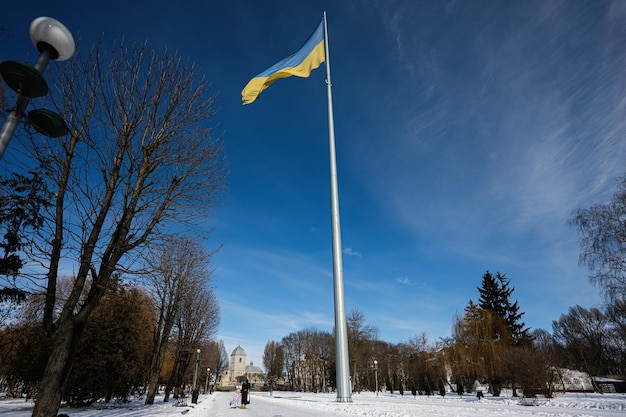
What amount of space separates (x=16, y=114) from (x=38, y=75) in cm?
48

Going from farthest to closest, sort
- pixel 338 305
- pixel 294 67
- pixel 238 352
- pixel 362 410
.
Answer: pixel 238 352
pixel 294 67
pixel 362 410
pixel 338 305

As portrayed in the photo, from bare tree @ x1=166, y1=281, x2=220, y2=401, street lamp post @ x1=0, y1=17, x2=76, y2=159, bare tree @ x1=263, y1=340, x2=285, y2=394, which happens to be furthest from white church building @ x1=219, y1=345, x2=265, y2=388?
street lamp post @ x1=0, y1=17, x2=76, y2=159

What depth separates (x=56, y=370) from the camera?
5910mm

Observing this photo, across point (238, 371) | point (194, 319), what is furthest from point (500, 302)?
point (238, 371)

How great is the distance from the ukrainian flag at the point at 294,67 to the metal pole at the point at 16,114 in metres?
9.43

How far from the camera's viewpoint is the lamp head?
136 inches

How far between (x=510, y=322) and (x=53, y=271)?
177 feet

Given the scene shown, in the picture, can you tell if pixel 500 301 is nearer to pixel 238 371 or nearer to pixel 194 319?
pixel 194 319

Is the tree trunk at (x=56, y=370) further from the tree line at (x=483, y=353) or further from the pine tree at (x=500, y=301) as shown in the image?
the pine tree at (x=500, y=301)

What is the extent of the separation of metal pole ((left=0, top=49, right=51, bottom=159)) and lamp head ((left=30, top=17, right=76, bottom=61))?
8 cm

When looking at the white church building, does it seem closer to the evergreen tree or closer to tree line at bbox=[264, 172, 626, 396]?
tree line at bbox=[264, 172, 626, 396]

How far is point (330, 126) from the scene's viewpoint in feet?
41.2

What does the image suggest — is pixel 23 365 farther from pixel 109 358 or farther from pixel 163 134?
pixel 163 134

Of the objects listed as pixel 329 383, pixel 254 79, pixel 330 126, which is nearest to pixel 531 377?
pixel 330 126
